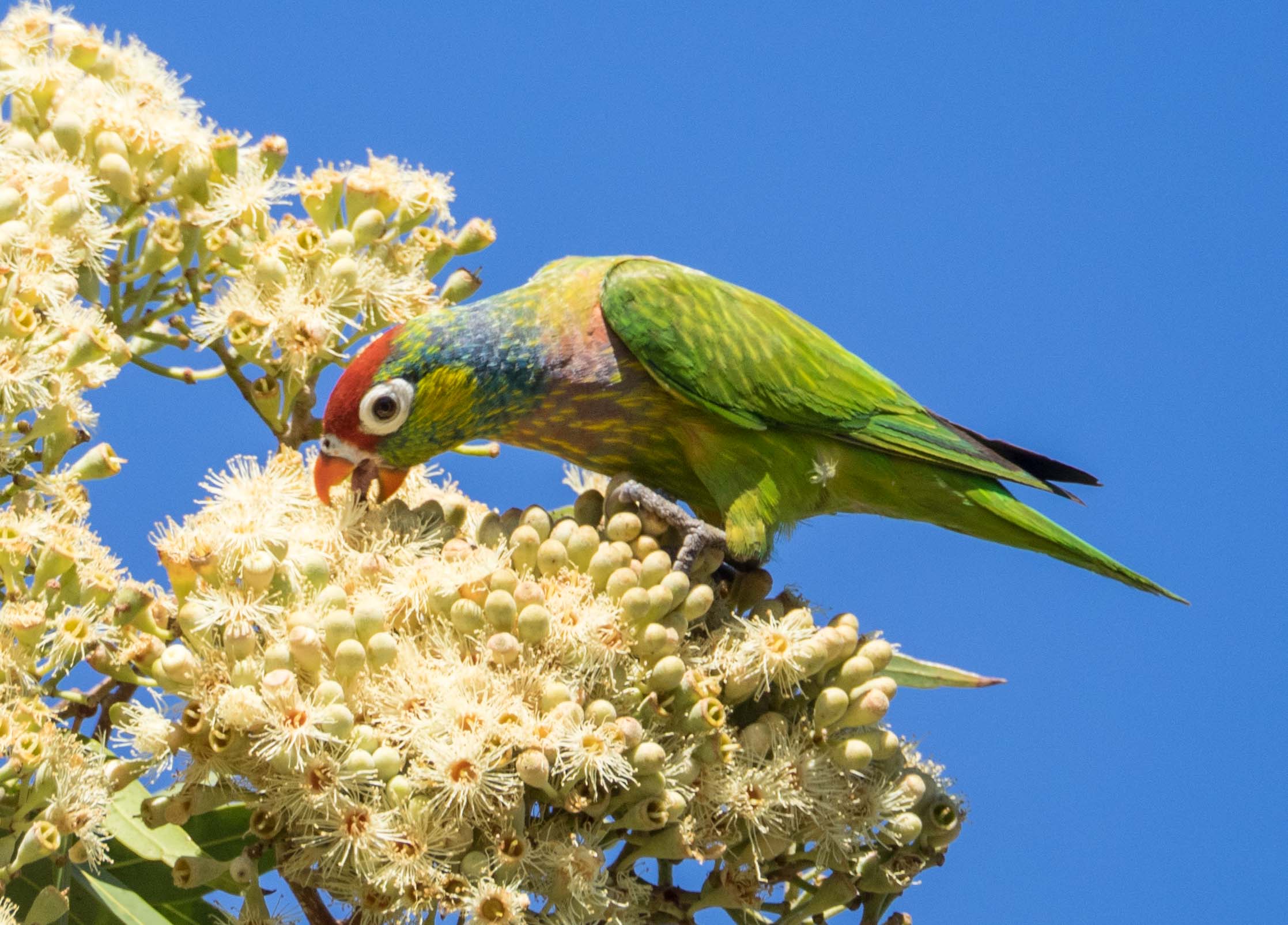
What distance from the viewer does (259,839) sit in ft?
8.97

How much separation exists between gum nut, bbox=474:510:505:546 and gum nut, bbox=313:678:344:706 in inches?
20.2

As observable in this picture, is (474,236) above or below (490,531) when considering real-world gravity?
above

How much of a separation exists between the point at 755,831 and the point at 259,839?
3.30ft

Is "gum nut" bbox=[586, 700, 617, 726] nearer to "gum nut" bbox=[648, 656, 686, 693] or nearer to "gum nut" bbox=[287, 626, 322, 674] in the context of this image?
"gum nut" bbox=[648, 656, 686, 693]

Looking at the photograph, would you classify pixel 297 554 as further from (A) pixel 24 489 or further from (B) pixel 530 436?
(B) pixel 530 436

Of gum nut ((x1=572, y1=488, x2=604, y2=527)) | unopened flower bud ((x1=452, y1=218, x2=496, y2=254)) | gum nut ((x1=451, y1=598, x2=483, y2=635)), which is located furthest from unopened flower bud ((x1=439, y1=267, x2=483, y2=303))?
gum nut ((x1=451, y1=598, x2=483, y2=635))

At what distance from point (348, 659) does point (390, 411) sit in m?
0.89

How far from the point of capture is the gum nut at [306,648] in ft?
8.59

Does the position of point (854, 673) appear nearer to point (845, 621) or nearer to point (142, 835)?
point (845, 621)

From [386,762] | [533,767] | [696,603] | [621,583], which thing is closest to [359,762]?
[386,762]

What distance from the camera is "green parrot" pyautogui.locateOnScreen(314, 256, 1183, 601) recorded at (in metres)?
3.45

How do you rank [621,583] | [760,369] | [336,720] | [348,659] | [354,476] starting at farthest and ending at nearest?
1. [760,369]
2. [354,476]
3. [621,583]
4. [348,659]
5. [336,720]

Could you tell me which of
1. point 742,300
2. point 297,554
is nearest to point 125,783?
point 297,554

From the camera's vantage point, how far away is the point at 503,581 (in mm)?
2752
